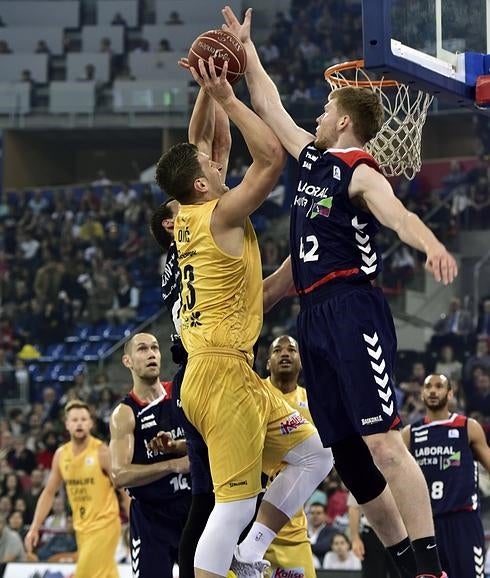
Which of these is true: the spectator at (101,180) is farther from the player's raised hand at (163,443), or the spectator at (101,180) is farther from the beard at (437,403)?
the player's raised hand at (163,443)

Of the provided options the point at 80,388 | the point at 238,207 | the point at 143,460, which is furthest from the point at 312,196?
the point at 80,388

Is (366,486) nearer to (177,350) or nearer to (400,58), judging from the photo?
(177,350)

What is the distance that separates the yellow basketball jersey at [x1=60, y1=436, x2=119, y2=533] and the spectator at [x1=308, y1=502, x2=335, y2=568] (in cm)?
258

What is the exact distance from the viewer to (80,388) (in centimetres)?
1814

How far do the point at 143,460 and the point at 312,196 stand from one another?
118 inches

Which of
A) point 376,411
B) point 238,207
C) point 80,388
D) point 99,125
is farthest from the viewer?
point 99,125

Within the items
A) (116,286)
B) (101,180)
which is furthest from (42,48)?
(116,286)

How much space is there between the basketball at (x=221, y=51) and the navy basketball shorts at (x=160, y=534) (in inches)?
123

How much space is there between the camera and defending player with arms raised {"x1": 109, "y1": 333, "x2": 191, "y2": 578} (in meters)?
7.73

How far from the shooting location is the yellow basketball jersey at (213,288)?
576 cm

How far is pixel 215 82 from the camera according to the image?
227 inches

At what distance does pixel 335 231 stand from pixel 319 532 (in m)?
8.04

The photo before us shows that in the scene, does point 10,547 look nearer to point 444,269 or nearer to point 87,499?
point 87,499

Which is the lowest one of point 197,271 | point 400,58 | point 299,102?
point 197,271
